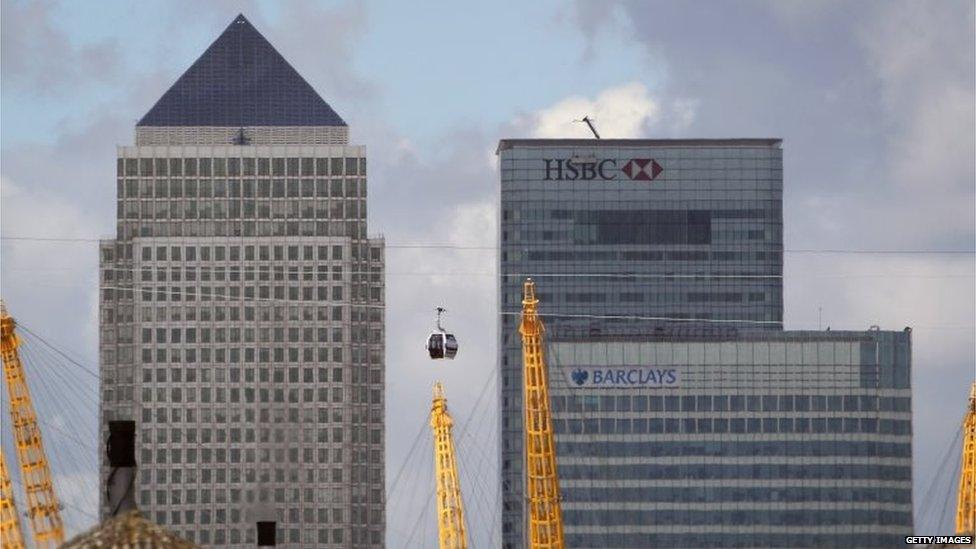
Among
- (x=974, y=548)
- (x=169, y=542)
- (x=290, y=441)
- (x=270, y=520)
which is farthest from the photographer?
(x=974, y=548)

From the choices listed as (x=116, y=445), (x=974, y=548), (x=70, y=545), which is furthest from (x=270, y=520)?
(x=974, y=548)

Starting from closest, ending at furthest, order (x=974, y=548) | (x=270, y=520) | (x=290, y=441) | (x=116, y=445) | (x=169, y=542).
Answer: (x=169, y=542), (x=116, y=445), (x=270, y=520), (x=290, y=441), (x=974, y=548)

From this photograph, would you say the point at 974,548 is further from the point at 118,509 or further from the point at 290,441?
the point at 118,509

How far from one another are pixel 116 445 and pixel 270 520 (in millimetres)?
16696

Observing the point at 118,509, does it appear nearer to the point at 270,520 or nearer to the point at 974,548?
the point at 270,520

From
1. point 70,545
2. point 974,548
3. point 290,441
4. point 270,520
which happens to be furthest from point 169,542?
point 974,548

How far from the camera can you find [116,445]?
382 ft

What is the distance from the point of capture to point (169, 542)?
10750 cm

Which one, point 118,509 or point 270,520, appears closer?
point 118,509

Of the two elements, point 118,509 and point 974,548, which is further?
point 974,548

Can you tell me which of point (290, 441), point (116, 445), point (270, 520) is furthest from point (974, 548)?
point (116, 445)

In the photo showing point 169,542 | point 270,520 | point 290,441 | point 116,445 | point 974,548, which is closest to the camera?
point 169,542

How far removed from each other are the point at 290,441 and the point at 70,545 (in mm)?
51114

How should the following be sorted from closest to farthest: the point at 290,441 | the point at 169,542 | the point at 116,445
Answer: the point at 169,542 → the point at 116,445 → the point at 290,441
